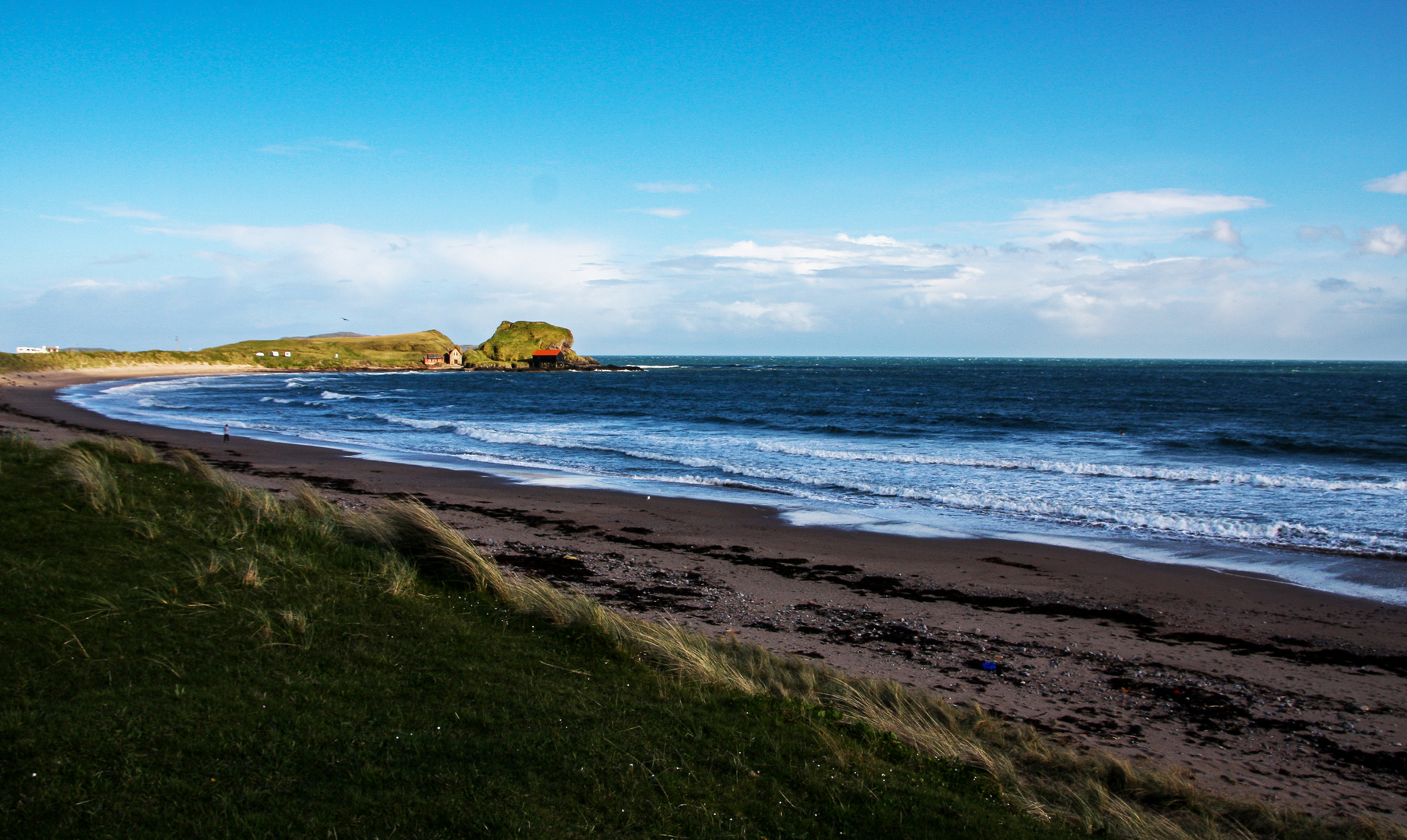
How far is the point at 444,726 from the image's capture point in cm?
498

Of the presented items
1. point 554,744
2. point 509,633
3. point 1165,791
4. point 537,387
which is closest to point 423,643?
point 509,633

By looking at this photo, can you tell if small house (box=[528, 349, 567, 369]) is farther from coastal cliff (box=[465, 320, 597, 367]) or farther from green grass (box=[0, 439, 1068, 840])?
green grass (box=[0, 439, 1068, 840])

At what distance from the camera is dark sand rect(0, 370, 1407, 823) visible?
6910 millimetres

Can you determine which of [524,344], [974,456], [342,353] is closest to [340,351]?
[342,353]

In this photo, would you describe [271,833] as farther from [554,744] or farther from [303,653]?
[303,653]

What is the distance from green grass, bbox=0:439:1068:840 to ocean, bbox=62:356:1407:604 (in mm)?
10790

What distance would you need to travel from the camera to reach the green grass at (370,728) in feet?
13.2

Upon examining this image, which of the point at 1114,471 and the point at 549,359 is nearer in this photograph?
the point at 1114,471

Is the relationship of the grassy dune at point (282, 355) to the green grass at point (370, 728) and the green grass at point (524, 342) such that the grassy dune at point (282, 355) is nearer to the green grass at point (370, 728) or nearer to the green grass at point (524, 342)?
the green grass at point (524, 342)

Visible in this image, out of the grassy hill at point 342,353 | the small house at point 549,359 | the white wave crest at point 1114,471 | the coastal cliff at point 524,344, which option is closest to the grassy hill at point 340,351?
the grassy hill at point 342,353

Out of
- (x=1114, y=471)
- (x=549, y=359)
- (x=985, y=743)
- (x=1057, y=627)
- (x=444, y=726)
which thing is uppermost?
(x=549, y=359)

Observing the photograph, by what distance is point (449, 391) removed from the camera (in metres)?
78.1

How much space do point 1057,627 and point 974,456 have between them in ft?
63.1

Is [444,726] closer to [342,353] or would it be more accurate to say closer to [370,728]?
[370,728]
